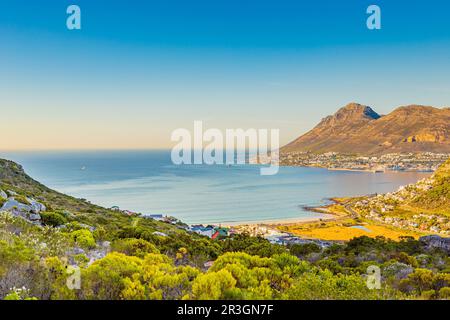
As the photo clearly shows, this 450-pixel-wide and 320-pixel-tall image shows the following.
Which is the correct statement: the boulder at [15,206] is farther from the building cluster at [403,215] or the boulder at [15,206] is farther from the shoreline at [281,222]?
the building cluster at [403,215]

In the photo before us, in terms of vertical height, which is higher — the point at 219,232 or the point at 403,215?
the point at 219,232

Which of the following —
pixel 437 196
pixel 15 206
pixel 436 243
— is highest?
pixel 15 206

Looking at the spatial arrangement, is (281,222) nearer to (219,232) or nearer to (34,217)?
(219,232)

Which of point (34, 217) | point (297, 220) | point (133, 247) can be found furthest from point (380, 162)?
point (133, 247)

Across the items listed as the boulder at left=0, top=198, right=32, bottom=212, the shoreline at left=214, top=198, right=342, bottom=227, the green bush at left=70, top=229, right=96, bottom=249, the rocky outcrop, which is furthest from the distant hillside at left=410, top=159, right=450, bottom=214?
the boulder at left=0, top=198, right=32, bottom=212

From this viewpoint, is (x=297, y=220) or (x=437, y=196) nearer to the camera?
(x=297, y=220)

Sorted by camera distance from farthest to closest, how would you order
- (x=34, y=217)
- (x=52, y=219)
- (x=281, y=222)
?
(x=281, y=222) < (x=52, y=219) < (x=34, y=217)

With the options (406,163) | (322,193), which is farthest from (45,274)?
(406,163)

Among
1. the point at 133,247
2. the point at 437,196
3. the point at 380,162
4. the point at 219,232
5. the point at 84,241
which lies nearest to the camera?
the point at 133,247

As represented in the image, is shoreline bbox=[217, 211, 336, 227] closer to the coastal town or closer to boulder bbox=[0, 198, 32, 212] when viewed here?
boulder bbox=[0, 198, 32, 212]
